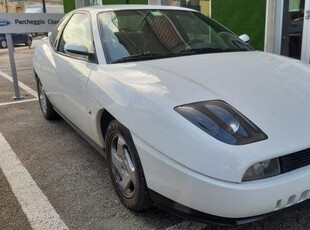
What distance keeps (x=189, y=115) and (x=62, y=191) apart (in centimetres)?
153

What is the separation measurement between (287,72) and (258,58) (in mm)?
450

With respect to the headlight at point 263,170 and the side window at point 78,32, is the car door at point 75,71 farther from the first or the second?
the headlight at point 263,170

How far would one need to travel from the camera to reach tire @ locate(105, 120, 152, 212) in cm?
247

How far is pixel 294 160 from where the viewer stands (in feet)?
6.89

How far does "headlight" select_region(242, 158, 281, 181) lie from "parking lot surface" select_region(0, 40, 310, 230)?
378 mm

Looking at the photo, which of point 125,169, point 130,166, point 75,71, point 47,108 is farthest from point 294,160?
point 47,108

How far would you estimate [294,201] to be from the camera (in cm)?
214

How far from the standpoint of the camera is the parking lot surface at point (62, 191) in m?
2.62

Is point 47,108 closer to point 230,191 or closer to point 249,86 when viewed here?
point 249,86

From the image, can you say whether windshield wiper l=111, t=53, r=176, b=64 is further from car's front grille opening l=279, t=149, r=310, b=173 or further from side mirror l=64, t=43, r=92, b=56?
car's front grille opening l=279, t=149, r=310, b=173

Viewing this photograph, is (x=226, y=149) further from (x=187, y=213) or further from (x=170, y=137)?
(x=187, y=213)

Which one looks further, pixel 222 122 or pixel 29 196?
pixel 29 196

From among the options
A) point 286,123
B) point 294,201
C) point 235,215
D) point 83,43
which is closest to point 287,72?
point 286,123

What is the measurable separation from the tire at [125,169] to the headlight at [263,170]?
0.72 meters
